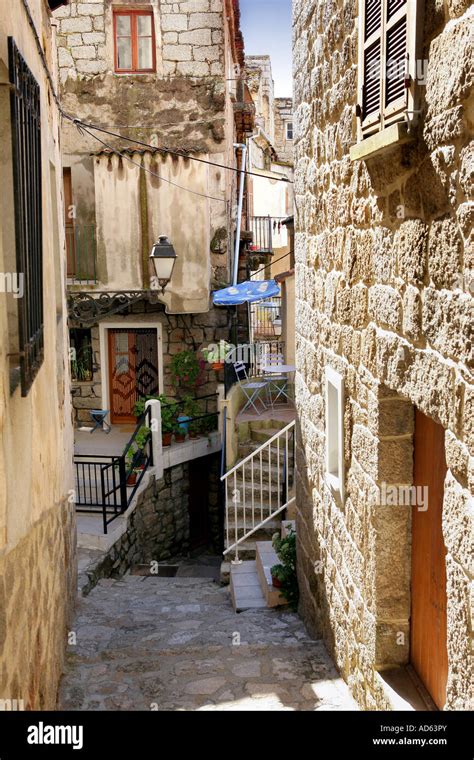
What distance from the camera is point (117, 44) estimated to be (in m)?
13.0

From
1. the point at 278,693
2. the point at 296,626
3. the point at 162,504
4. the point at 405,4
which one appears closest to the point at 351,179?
the point at 405,4

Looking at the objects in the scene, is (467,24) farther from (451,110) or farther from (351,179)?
(351,179)

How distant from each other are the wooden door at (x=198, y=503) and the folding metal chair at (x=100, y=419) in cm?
198

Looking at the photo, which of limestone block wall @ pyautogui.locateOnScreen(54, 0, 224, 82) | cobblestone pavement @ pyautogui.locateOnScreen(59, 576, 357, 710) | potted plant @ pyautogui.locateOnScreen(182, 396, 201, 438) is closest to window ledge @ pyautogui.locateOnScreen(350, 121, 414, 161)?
cobblestone pavement @ pyautogui.locateOnScreen(59, 576, 357, 710)

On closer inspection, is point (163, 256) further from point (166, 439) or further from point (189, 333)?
point (189, 333)

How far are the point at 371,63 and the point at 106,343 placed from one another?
11.1 metres

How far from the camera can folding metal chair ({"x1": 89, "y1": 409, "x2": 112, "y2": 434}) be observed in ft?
44.8

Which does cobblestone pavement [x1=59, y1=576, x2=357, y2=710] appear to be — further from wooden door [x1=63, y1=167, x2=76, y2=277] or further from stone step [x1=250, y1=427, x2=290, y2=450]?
wooden door [x1=63, y1=167, x2=76, y2=277]

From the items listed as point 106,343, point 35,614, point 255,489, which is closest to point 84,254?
point 106,343

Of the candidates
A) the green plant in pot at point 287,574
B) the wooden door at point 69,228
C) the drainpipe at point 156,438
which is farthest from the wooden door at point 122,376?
the green plant in pot at point 287,574

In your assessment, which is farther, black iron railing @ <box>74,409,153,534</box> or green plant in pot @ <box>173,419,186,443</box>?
green plant in pot @ <box>173,419,186,443</box>

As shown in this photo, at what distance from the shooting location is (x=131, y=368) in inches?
556

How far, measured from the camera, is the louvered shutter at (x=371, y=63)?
327 centimetres

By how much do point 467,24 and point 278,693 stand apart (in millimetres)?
4038
